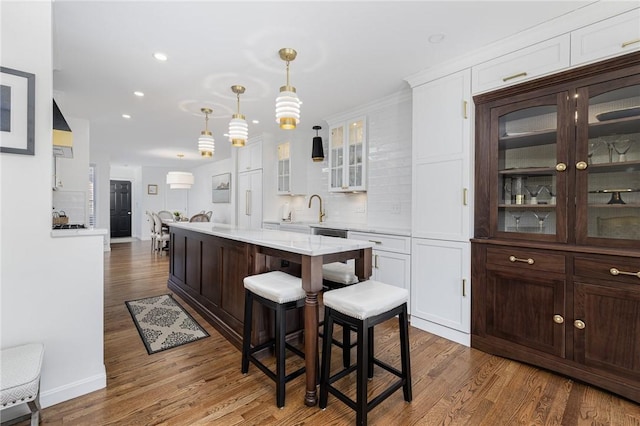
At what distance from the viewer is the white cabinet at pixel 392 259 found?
3.16 metres

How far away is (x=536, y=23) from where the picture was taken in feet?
7.24

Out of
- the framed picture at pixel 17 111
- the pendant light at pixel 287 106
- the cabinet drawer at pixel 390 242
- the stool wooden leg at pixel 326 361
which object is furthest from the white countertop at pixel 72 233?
the cabinet drawer at pixel 390 242

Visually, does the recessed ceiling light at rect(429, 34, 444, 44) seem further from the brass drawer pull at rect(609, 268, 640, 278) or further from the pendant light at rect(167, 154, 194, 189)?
the pendant light at rect(167, 154, 194, 189)

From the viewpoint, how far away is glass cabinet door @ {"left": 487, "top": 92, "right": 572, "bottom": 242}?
7.18ft

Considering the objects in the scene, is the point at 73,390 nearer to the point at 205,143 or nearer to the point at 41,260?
the point at 41,260

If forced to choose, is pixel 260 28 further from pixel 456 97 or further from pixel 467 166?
pixel 467 166

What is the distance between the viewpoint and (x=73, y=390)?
6.06ft

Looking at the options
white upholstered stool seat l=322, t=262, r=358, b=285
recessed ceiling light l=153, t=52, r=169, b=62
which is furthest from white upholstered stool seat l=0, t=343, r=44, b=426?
recessed ceiling light l=153, t=52, r=169, b=62

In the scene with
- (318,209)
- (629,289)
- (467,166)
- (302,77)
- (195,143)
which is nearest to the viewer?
(629,289)

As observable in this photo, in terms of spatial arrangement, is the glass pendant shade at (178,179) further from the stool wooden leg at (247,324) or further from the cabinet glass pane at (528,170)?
the cabinet glass pane at (528,170)

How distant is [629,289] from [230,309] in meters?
2.91

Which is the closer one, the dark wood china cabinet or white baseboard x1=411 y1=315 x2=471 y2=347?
the dark wood china cabinet

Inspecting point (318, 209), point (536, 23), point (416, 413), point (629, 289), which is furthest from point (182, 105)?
point (629, 289)

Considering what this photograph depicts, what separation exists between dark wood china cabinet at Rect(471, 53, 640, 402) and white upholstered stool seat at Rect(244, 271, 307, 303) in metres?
1.62
